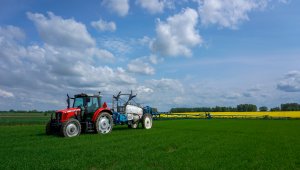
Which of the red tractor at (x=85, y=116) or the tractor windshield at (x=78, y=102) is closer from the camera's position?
the red tractor at (x=85, y=116)

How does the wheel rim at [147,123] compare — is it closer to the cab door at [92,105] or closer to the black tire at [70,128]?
the cab door at [92,105]

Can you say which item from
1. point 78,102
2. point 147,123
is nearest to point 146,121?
point 147,123

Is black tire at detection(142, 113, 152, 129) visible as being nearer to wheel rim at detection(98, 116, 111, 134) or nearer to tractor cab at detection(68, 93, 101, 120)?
wheel rim at detection(98, 116, 111, 134)

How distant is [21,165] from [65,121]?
9143 millimetres

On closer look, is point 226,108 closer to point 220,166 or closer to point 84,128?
point 84,128

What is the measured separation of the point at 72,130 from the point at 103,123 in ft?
8.75

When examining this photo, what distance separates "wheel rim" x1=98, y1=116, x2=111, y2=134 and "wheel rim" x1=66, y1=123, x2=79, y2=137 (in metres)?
2.06

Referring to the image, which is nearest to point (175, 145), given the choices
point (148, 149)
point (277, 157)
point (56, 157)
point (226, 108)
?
point (148, 149)

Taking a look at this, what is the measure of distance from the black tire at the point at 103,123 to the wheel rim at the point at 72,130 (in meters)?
1.73

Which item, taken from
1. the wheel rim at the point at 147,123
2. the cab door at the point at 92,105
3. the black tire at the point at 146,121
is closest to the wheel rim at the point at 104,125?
the cab door at the point at 92,105

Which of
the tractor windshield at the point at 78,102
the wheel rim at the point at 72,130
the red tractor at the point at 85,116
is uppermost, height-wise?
the tractor windshield at the point at 78,102

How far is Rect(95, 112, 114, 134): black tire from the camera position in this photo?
67.3 ft

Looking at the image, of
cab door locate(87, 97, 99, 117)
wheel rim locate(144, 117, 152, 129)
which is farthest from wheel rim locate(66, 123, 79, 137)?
wheel rim locate(144, 117, 152, 129)

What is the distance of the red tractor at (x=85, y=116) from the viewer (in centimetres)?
1977
